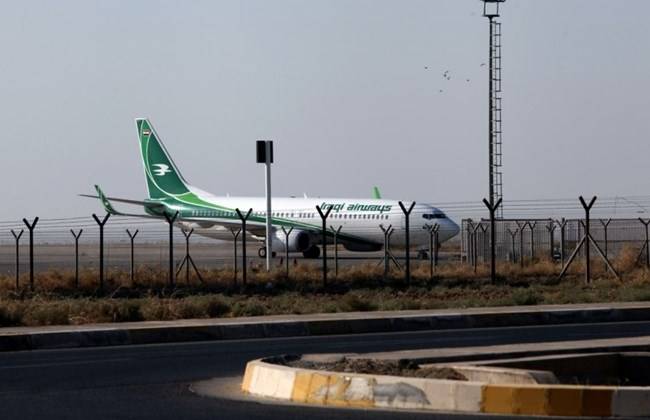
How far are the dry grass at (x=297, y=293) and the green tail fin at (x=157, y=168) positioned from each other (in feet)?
78.1

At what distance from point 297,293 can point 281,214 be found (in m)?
30.2

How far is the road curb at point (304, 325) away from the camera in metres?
19.5

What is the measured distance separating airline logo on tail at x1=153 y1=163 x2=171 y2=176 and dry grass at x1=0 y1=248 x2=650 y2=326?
79.5ft

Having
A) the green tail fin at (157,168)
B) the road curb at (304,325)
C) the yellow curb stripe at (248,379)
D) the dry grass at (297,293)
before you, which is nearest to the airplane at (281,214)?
the green tail fin at (157,168)

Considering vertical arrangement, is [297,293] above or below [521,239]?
below

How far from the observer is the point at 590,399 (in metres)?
10.4

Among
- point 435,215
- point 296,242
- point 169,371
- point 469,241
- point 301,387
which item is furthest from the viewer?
point 435,215

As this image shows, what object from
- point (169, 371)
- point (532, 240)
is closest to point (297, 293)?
point (169, 371)

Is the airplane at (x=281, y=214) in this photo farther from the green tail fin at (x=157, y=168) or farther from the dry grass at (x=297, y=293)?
the dry grass at (x=297, y=293)

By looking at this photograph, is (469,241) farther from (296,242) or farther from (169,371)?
(169,371)

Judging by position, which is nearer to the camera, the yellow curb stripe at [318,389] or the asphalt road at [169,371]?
the asphalt road at [169,371]

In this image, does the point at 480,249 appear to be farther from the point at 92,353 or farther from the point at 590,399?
the point at 590,399

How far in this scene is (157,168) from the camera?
64.9 m

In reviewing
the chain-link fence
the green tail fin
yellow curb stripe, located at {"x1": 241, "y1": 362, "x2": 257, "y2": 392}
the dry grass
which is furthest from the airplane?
yellow curb stripe, located at {"x1": 241, "y1": 362, "x2": 257, "y2": 392}
